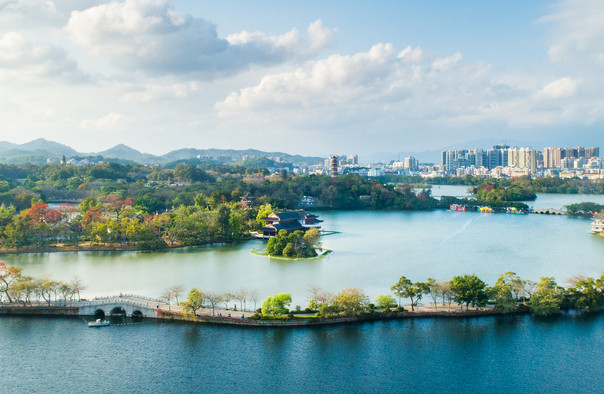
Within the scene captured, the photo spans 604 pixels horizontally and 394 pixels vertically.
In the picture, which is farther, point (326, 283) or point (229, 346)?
point (326, 283)

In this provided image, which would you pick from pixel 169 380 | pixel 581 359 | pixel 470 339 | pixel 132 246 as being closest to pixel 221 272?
pixel 132 246

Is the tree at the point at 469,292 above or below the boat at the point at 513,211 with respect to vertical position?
below

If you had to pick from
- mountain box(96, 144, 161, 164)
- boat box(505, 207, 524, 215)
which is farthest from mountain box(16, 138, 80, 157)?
boat box(505, 207, 524, 215)

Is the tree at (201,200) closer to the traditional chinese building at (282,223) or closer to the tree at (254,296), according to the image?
the traditional chinese building at (282,223)

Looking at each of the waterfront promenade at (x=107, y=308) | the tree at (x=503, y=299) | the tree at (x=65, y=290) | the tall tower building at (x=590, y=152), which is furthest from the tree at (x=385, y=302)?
the tall tower building at (x=590, y=152)

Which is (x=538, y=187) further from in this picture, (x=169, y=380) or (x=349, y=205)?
(x=169, y=380)

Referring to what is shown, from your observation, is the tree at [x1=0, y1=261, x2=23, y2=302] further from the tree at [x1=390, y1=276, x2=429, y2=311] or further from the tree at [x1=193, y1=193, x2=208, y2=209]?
the tree at [x1=193, y1=193, x2=208, y2=209]
